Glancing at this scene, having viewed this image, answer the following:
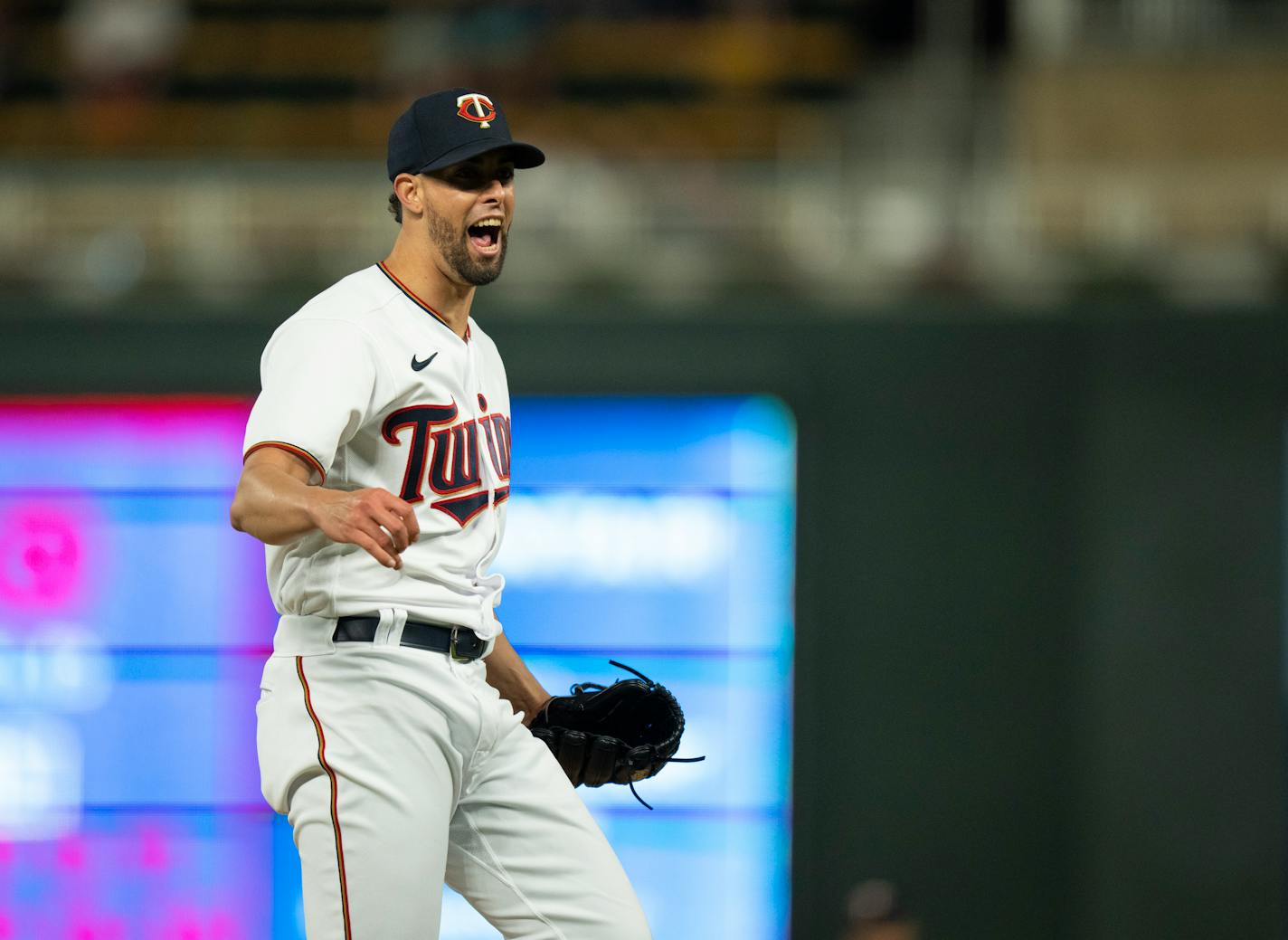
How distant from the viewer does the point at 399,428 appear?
280 cm

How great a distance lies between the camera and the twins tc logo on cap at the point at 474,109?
114 inches

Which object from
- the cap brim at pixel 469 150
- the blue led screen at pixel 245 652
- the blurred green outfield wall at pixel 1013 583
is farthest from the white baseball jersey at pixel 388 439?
the blurred green outfield wall at pixel 1013 583

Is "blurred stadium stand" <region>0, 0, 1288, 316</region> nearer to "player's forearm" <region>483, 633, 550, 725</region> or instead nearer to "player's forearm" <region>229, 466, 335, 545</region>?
"player's forearm" <region>483, 633, 550, 725</region>

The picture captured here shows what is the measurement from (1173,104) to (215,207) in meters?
4.16

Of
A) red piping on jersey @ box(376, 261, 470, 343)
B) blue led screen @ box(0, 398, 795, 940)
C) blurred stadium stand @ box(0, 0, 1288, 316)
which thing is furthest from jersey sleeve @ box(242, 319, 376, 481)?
blurred stadium stand @ box(0, 0, 1288, 316)

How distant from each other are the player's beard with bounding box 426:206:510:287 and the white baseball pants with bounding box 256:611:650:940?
589 millimetres

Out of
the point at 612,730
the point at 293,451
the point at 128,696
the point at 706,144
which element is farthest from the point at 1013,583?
the point at 293,451

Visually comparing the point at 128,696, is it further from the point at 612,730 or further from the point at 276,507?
the point at 276,507

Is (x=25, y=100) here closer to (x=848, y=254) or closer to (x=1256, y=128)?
(x=848, y=254)

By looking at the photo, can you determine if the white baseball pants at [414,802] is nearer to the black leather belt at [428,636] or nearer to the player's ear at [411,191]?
the black leather belt at [428,636]

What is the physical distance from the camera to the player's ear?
9.61 ft

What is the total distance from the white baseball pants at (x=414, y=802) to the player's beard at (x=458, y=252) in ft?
1.93

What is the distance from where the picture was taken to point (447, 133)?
2.89m

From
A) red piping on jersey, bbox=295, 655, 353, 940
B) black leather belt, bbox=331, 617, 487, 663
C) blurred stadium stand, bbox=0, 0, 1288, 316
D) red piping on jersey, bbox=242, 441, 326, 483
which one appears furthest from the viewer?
blurred stadium stand, bbox=0, 0, 1288, 316
